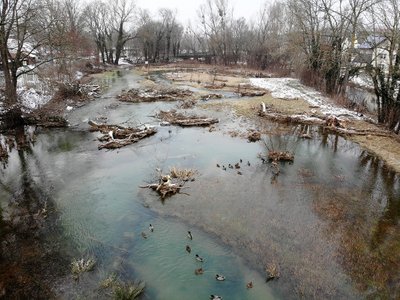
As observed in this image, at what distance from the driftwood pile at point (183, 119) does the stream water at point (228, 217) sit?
3.07 m

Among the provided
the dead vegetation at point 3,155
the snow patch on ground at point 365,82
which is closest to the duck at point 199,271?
the dead vegetation at point 3,155

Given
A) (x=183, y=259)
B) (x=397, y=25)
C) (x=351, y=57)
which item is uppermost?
(x=397, y=25)

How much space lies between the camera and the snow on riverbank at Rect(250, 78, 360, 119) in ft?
68.3

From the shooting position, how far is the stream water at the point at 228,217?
7.13 m

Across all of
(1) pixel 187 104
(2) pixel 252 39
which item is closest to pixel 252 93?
(1) pixel 187 104

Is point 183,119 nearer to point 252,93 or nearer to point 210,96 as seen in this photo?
point 210,96

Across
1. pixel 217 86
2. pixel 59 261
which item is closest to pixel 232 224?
pixel 59 261

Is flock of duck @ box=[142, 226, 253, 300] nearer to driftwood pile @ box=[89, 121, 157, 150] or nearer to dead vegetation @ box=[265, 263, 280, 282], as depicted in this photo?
dead vegetation @ box=[265, 263, 280, 282]

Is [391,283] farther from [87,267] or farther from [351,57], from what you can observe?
[351,57]

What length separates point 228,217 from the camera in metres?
9.42

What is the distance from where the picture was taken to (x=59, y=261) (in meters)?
7.65

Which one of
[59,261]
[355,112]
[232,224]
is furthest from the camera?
[355,112]

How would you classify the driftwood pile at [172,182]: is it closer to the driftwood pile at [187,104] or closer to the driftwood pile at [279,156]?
the driftwood pile at [279,156]

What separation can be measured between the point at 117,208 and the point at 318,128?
513 inches
